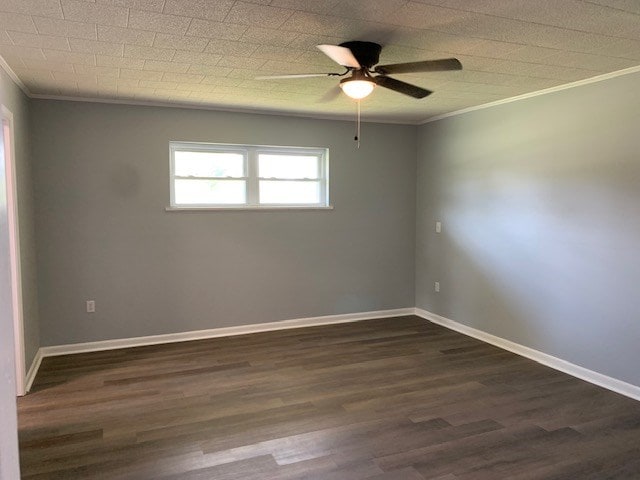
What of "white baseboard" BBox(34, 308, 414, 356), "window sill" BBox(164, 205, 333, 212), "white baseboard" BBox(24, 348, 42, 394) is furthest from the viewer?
"window sill" BBox(164, 205, 333, 212)

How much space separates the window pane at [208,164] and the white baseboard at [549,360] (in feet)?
9.58

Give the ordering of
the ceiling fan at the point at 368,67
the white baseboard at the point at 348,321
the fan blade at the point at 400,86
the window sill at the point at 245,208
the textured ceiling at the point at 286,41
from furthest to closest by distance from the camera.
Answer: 1. the window sill at the point at 245,208
2. the white baseboard at the point at 348,321
3. the fan blade at the point at 400,86
4. the ceiling fan at the point at 368,67
5. the textured ceiling at the point at 286,41

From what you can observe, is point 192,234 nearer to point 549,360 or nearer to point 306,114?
point 306,114

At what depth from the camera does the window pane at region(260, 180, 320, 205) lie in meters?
5.05

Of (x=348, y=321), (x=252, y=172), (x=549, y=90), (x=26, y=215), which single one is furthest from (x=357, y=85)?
(x=348, y=321)

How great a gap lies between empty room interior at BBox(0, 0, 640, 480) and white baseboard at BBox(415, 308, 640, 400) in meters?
0.02

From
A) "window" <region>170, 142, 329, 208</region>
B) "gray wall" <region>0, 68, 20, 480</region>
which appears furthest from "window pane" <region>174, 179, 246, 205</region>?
"gray wall" <region>0, 68, 20, 480</region>

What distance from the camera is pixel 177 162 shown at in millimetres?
4684

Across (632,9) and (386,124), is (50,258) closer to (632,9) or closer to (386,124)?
(386,124)

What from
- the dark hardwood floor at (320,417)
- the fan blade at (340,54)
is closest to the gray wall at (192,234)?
the dark hardwood floor at (320,417)

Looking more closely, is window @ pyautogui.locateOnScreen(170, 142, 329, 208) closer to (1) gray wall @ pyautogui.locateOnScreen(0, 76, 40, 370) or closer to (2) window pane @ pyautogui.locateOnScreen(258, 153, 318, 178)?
(2) window pane @ pyautogui.locateOnScreen(258, 153, 318, 178)

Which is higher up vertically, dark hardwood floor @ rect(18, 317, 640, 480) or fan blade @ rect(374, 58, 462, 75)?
fan blade @ rect(374, 58, 462, 75)

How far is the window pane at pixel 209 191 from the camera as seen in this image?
4.71 m

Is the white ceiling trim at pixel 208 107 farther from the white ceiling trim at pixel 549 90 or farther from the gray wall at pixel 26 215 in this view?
the white ceiling trim at pixel 549 90
